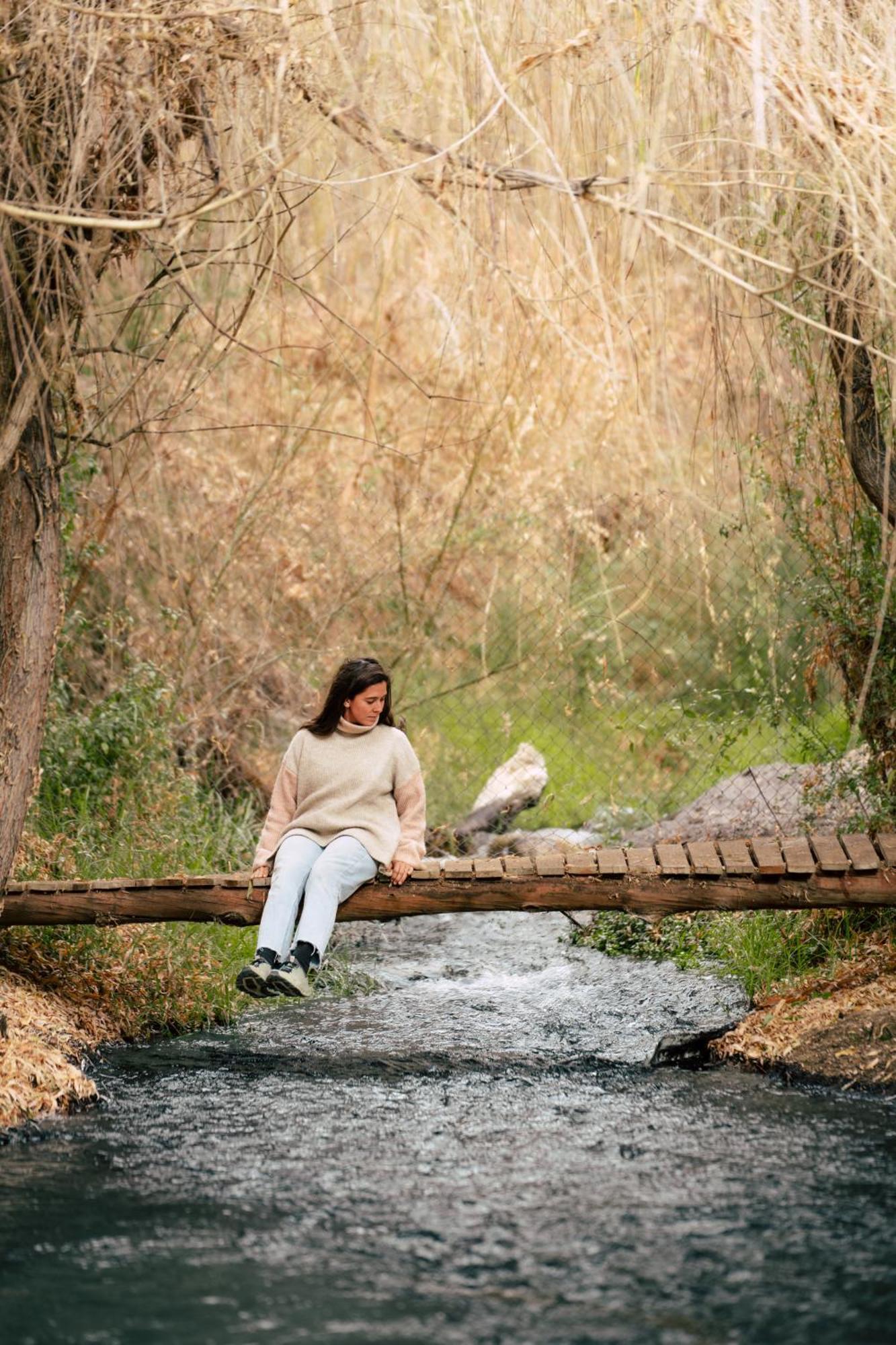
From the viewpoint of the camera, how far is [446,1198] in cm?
354

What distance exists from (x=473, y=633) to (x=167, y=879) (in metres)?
4.30

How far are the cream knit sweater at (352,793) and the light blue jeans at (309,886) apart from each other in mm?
71

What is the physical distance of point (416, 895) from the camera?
5062 millimetres

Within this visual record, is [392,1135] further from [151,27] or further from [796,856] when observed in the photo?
[151,27]

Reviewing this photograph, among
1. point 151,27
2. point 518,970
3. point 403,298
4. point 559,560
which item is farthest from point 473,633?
point 151,27

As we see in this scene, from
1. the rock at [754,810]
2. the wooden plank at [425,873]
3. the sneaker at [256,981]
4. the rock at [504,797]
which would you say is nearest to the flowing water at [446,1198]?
the sneaker at [256,981]

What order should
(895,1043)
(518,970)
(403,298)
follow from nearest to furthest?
(895,1043), (518,970), (403,298)

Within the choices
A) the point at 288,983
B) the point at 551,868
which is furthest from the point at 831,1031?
the point at 288,983

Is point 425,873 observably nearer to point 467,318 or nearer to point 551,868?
point 551,868

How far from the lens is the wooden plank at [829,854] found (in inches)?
188

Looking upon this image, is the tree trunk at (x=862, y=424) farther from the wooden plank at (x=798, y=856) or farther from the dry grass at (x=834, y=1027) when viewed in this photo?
the dry grass at (x=834, y=1027)

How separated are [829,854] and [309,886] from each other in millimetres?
1733

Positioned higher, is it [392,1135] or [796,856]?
[796,856]

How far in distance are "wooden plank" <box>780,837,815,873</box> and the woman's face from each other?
1.49 metres
